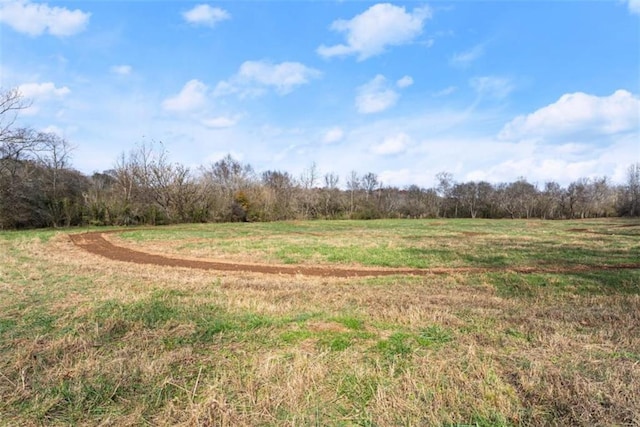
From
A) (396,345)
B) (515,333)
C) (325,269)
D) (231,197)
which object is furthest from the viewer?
(231,197)

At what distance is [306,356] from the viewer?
4.46 metres

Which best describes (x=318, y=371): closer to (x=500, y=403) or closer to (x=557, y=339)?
(x=500, y=403)

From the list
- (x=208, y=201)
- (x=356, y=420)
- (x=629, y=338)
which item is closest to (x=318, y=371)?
(x=356, y=420)

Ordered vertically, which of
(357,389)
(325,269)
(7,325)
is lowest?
(325,269)

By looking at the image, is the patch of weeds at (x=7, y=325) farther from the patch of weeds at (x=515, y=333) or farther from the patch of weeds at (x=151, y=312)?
the patch of weeds at (x=515, y=333)

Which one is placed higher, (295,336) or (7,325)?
(295,336)

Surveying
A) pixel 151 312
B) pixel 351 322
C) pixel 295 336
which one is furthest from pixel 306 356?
pixel 151 312

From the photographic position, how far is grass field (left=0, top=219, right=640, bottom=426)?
332 centimetres

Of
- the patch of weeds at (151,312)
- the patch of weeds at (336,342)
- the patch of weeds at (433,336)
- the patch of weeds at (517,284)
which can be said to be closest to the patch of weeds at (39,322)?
the patch of weeds at (151,312)

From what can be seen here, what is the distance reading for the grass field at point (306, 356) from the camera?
332cm

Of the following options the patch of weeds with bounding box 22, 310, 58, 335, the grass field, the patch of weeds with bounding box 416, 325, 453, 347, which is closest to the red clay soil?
the grass field

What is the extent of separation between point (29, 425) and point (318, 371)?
9.23 ft

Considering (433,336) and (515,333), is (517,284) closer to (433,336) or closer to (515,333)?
(515,333)

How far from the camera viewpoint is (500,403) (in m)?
3.39
